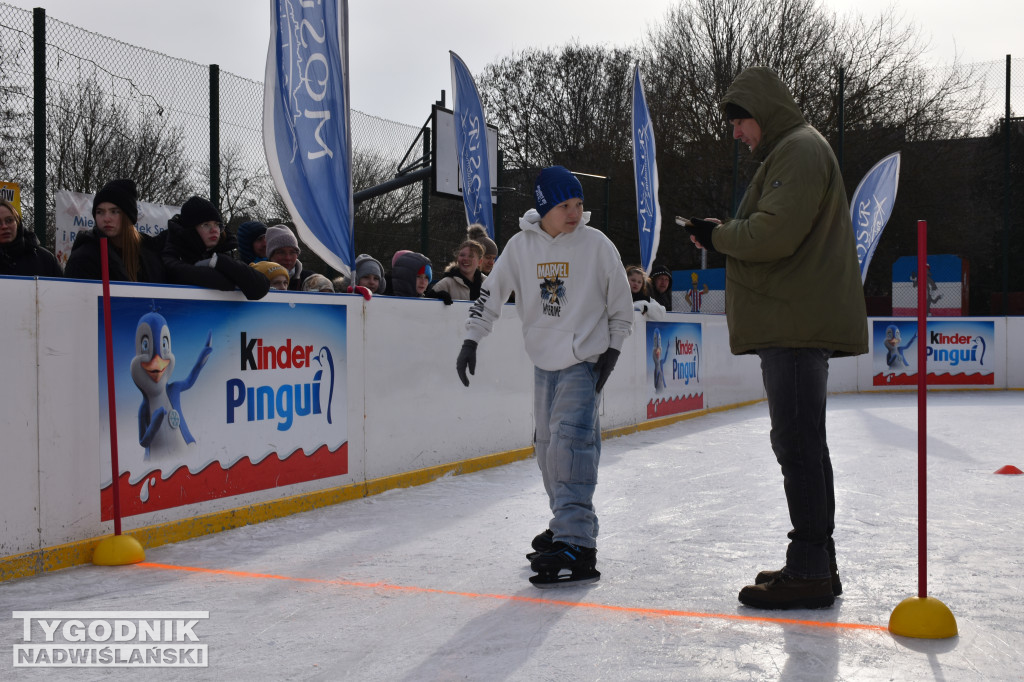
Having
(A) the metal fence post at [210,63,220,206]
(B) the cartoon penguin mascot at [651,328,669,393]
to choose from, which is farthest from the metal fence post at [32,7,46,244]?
(B) the cartoon penguin mascot at [651,328,669,393]

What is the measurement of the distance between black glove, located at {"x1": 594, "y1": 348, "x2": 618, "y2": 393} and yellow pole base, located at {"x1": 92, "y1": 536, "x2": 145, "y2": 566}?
84.4 inches

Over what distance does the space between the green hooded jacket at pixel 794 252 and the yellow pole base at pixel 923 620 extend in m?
0.87

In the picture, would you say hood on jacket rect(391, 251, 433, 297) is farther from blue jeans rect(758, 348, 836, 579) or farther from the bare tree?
blue jeans rect(758, 348, 836, 579)

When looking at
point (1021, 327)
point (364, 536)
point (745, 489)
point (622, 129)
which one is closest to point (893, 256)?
point (622, 129)

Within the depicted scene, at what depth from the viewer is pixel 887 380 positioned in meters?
16.5

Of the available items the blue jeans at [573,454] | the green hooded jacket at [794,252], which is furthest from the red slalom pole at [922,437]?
the blue jeans at [573,454]

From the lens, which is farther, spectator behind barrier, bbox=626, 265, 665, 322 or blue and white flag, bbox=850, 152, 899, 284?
blue and white flag, bbox=850, 152, 899, 284

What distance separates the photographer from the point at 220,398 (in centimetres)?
493

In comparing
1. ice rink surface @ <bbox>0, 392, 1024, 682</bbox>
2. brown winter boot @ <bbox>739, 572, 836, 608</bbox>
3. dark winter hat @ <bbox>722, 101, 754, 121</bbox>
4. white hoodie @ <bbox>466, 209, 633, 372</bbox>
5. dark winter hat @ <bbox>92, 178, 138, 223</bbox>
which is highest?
dark winter hat @ <bbox>722, 101, 754, 121</bbox>

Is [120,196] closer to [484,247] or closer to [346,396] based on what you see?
[346,396]

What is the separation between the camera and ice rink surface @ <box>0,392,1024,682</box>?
2748 mm

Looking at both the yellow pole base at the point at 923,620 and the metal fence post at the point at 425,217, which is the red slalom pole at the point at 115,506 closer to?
the yellow pole base at the point at 923,620

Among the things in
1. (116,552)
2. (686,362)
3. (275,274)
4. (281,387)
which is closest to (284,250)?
(275,274)

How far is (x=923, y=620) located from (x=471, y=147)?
26.9ft
